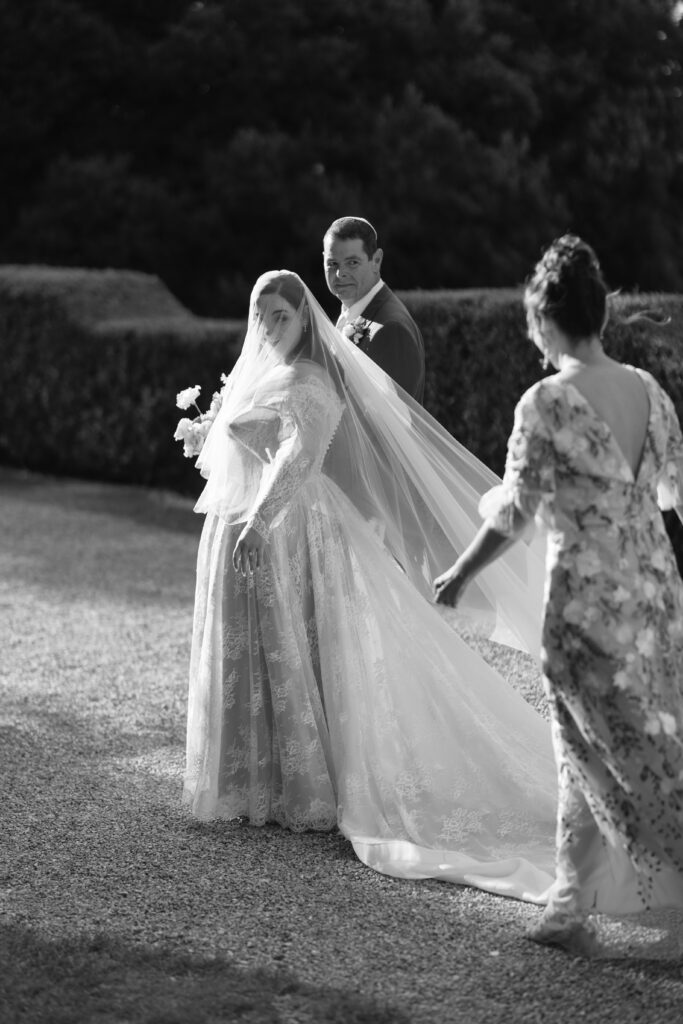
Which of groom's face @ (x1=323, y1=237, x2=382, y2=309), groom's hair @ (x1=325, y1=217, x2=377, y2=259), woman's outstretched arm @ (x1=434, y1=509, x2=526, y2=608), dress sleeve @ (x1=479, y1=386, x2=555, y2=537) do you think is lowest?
woman's outstretched arm @ (x1=434, y1=509, x2=526, y2=608)

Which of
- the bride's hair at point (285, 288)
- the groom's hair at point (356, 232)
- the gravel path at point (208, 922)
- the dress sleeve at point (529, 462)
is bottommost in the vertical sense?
the gravel path at point (208, 922)

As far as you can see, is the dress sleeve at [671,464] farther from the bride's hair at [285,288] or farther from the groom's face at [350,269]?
the groom's face at [350,269]

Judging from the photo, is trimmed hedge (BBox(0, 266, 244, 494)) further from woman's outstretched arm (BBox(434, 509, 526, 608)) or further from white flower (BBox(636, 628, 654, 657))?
white flower (BBox(636, 628, 654, 657))

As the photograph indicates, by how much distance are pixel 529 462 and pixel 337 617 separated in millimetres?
1375

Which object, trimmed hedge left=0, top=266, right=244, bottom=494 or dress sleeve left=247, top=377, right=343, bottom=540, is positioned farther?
trimmed hedge left=0, top=266, right=244, bottom=494

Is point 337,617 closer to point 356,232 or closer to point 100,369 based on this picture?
point 356,232

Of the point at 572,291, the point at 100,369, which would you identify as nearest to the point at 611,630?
the point at 572,291

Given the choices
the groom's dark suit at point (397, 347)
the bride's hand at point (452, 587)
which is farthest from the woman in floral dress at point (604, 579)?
the groom's dark suit at point (397, 347)

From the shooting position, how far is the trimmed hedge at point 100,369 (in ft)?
42.9

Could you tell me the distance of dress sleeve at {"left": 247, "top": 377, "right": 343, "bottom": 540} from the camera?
443cm

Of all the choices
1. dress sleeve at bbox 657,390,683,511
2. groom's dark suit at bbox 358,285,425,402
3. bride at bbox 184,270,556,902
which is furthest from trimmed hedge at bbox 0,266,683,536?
dress sleeve at bbox 657,390,683,511

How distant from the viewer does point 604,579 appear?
131 inches

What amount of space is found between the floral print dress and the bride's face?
1280 mm

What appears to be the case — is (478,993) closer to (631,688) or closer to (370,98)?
(631,688)
